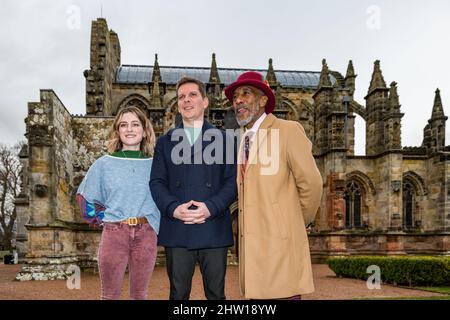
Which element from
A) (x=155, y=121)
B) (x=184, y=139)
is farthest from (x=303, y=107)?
(x=184, y=139)

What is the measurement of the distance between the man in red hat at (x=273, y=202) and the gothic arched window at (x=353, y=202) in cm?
1671

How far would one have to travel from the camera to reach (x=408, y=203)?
19922mm

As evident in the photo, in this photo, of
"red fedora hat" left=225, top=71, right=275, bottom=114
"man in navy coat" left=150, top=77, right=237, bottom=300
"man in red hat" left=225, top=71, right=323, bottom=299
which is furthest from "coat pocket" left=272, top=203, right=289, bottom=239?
"red fedora hat" left=225, top=71, right=275, bottom=114

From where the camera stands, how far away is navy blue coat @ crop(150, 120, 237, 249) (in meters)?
3.15

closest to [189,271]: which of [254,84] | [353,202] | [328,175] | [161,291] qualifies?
[254,84]

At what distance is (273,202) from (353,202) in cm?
1705

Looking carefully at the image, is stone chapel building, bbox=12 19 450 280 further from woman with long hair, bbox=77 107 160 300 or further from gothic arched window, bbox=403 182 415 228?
woman with long hair, bbox=77 107 160 300

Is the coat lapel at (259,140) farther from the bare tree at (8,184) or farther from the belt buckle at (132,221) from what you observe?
the bare tree at (8,184)

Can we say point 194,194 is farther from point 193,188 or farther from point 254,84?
point 254,84

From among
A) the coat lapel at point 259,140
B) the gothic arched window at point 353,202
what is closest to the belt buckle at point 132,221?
the coat lapel at point 259,140

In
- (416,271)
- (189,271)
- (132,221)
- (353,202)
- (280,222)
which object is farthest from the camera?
(353,202)

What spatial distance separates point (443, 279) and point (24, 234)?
72.5 feet

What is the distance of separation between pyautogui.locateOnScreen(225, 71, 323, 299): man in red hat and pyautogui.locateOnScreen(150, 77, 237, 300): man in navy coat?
18 cm
